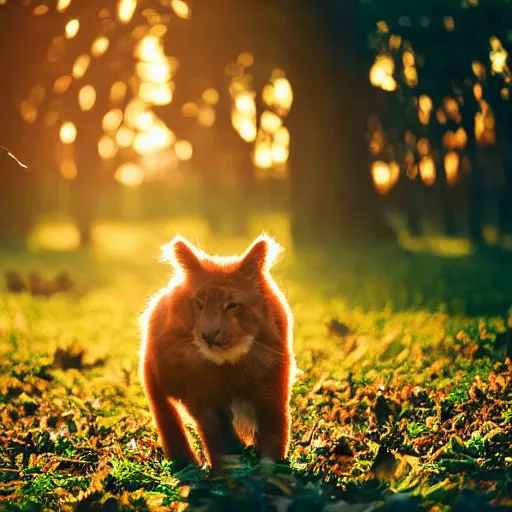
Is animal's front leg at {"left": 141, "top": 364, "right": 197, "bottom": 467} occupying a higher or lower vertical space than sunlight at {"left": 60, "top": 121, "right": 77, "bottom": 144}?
lower

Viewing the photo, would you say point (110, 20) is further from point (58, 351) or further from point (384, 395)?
point (384, 395)

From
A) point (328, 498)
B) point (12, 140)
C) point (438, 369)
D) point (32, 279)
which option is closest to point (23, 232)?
point (12, 140)

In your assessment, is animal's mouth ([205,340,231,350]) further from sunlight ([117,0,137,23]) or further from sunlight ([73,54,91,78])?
sunlight ([73,54,91,78])

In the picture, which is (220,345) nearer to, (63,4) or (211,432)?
(211,432)

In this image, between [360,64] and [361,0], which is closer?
[361,0]

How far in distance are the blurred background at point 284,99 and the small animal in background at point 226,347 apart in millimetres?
8903

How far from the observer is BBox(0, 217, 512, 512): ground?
22.4 feet

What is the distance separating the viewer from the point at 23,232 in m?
41.2

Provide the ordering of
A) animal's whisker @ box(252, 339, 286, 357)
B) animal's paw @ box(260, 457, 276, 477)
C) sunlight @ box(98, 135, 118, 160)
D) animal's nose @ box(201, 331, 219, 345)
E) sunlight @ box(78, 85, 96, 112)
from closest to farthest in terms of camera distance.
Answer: animal's nose @ box(201, 331, 219, 345) < animal's paw @ box(260, 457, 276, 477) < animal's whisker @ box(252, 339, 286, 357) < sunlight @ box(78, 85, 96, 112) < sunlight @ box(98, 135, 118, 160)

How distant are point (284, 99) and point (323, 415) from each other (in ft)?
82.8

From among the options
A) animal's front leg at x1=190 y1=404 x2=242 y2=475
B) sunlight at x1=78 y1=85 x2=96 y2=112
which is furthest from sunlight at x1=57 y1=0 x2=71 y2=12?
sunlight at x1=78 y1=85 x2=96 y2=112

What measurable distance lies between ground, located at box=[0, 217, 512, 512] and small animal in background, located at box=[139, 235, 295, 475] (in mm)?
305

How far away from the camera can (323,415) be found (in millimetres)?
9250

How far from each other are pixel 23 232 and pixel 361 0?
23.5 meters
